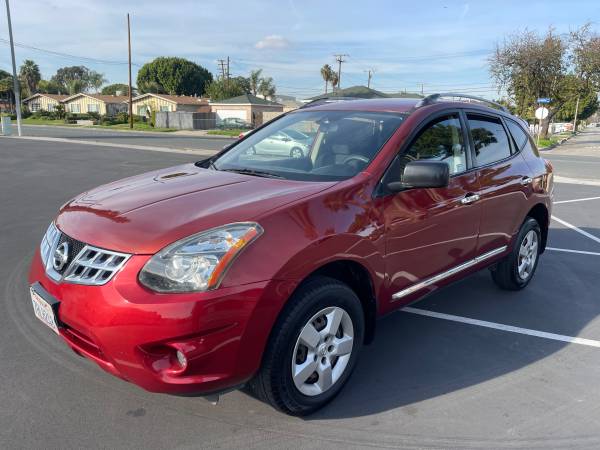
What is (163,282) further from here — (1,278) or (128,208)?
(1,278)

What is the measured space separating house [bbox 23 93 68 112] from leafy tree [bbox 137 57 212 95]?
14763 mm

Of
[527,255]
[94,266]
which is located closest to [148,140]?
[527,255]

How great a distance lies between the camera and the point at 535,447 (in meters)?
2.60

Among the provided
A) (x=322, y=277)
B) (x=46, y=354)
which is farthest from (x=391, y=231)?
(x=46, y=354)

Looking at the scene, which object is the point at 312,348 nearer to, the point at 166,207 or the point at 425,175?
the point at 166,207

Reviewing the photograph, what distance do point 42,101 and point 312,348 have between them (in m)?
102

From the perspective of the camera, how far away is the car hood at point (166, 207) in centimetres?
242

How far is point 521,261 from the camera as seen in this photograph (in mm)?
4867

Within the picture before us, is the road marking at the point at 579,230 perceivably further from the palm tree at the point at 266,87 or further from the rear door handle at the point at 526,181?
the palm tree at the point at 266,87

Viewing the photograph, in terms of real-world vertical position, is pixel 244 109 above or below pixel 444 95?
above

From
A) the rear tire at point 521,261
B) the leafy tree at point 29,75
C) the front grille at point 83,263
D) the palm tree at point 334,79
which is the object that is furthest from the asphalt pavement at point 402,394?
the leafy tree at point 29,75

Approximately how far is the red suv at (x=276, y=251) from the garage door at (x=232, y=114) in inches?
2256

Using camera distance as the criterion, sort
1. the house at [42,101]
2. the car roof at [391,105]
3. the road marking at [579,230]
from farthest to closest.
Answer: the house at [42,101], the road marking at [579,230], the car roof at [391,105]

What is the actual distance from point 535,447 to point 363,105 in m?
2.61
